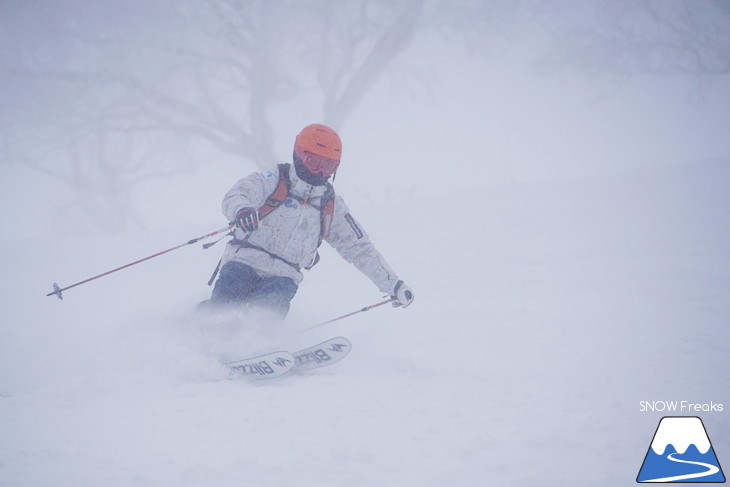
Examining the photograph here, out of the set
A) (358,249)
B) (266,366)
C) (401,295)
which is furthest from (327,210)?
(266,366)

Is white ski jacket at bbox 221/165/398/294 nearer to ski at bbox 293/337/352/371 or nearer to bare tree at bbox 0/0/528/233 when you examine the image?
ski at bbox 293/337/352/371

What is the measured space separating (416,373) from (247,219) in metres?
1.71

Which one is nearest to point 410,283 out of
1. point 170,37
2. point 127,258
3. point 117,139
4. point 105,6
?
point 127,258

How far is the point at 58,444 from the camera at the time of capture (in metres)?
2.03

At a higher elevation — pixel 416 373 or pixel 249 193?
pixel 249 193

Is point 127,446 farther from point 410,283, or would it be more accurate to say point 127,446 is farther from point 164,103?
point 164,103

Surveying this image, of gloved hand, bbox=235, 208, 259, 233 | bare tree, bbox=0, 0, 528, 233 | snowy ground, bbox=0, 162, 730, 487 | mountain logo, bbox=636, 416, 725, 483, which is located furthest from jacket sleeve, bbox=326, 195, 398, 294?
bare tree, bbox=0, 0, 528, 233

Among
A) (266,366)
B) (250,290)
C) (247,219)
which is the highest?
(247,219)

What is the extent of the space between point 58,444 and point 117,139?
66.2 feet

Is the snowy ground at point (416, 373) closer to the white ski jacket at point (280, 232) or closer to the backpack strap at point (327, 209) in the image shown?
the white ski jacket at point (280, 232)

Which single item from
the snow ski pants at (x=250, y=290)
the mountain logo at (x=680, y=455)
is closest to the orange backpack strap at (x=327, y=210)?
the snow ski pants at (x=250, y=290)

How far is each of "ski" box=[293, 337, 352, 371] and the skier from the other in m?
0.46

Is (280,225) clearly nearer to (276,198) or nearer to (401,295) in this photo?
(276,198)

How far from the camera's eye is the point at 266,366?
3104 mm
